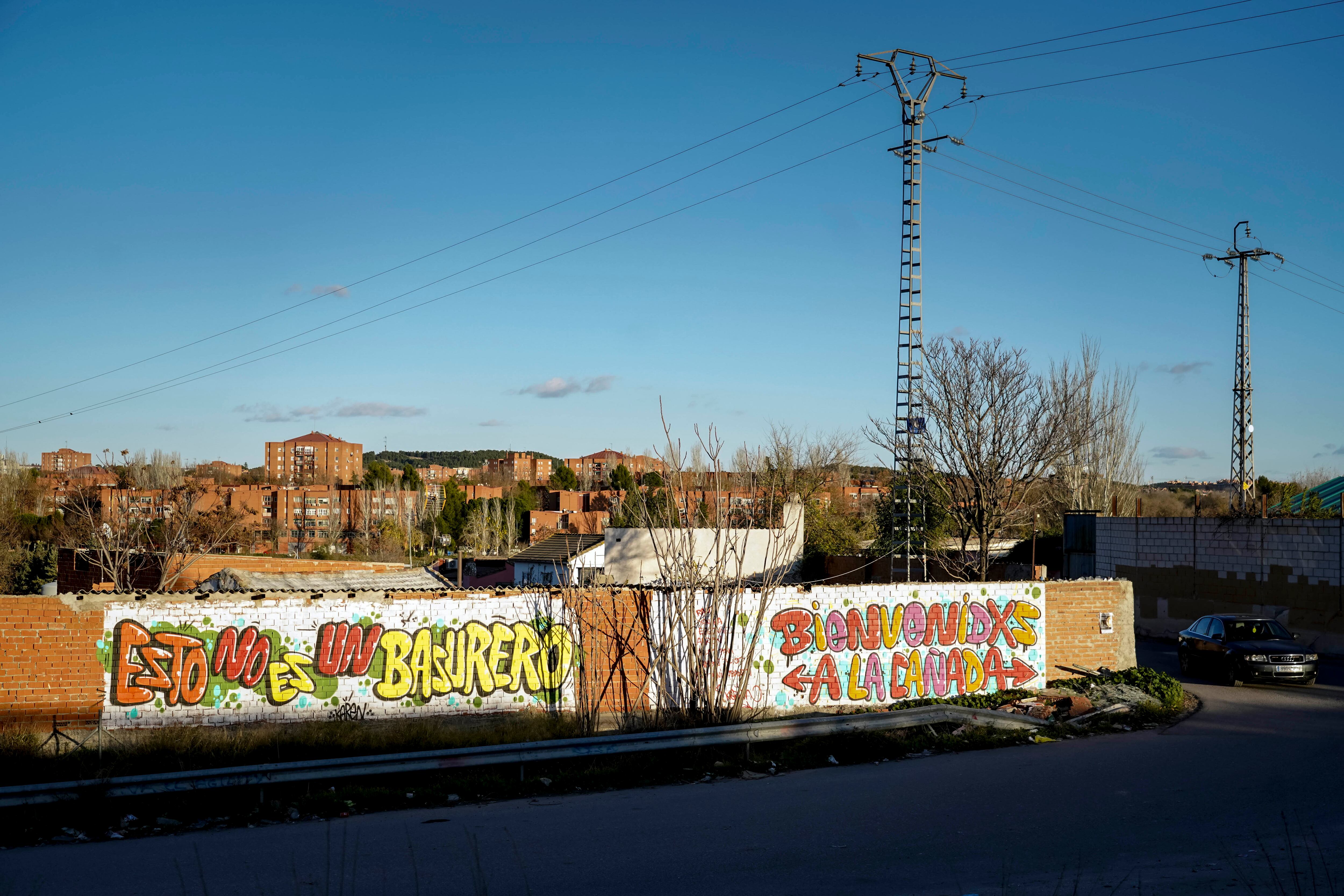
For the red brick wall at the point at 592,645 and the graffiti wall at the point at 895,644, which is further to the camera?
the graffiti wall at the point at 895,644

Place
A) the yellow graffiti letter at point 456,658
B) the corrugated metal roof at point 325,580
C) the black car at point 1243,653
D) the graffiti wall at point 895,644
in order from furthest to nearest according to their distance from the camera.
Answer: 1. the corrugated metal roof at point 325,580
2. the black car at point 1243,653
3. the graffiti wall at point 895,644
4. the yellow graffiti letter at point 456,658

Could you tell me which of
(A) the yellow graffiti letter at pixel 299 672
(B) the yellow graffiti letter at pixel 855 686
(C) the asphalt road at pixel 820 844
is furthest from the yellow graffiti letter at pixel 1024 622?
(A) the yellow graffiti letter at pixel 299 672

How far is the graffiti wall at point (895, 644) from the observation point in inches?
663

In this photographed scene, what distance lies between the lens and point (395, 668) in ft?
49.5

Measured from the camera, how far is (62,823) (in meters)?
9.00

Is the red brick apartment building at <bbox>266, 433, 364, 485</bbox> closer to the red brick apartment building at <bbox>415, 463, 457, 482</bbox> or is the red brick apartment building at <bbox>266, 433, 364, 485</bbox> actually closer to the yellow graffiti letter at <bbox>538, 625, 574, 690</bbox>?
the red brick apartment building at <bbox>415, 463, 457, 482</bbox>

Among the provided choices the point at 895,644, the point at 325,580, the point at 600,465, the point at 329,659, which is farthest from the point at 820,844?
the point at 600,465

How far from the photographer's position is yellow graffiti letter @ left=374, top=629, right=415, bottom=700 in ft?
49.3

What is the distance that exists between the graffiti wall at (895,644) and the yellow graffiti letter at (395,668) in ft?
18.1

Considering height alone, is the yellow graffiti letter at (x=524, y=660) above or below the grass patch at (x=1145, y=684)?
above

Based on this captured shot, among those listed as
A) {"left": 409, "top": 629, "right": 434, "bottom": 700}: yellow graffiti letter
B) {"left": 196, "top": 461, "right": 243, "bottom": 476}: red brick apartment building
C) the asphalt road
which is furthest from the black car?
{"left": 196, "top": 461, "right": 243, "bottom": 476}: red brick apartment building

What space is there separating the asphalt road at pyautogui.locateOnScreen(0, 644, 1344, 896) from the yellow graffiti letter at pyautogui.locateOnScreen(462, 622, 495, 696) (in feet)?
17.2

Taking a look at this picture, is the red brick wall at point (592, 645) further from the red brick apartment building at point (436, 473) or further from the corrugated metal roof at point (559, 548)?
the red brick apartment building at point (436, 473)

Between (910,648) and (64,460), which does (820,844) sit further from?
(64,460)
